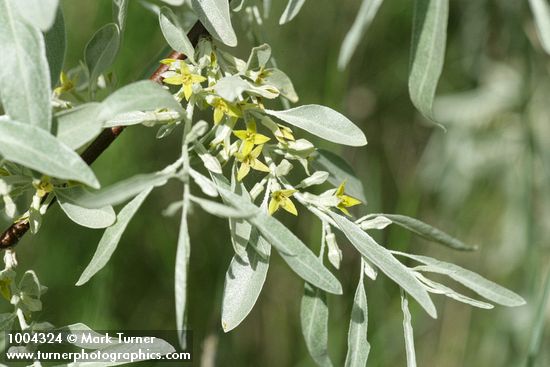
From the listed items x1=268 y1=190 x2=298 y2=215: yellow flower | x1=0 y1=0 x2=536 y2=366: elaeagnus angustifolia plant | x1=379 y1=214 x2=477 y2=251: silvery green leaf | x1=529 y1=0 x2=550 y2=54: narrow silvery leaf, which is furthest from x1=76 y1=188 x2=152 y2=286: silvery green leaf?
→ x1=529 y1=0 x2=550 y2=54: narrow silvery leaf

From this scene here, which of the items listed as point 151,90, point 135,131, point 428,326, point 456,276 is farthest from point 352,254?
point 151,90

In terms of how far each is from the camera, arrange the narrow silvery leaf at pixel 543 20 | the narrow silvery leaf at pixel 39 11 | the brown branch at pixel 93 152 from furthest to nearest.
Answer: the brown branch at pixel 93 152 → the narrow silvery leaf at pixel 543 20 → the narrow silvery leaf at pixel 39 11

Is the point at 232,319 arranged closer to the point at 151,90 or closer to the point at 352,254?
the point at 151,90

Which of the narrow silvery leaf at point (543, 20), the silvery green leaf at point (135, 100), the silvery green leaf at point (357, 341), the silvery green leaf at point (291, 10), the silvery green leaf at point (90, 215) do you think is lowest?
the silvery green leaf at point (357, 341)

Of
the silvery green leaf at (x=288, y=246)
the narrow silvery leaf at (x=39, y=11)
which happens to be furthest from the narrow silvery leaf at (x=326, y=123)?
the narrow silvery leaf at (x=39, y=11)

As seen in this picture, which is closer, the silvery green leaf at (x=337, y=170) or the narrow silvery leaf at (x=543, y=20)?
the narrow silvery leaf at (x=543, y=20)

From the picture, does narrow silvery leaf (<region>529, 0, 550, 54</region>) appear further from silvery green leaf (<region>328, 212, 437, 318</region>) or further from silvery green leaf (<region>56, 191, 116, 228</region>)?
silvery green leaf (<region>56, 191, 116, 228</region>)

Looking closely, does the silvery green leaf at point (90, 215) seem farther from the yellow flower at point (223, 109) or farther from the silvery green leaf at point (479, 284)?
the silvery green leaf at point (479, 284)
